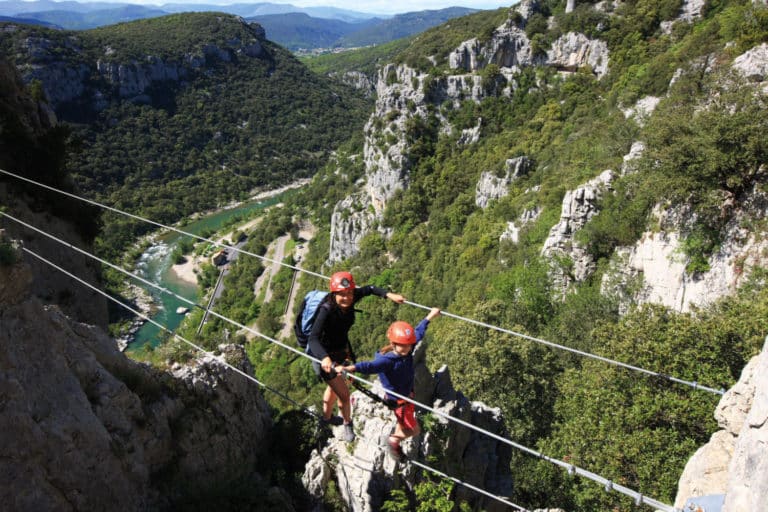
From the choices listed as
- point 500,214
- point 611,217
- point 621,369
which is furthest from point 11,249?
point 500,214

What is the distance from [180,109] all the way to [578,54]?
115593 mm

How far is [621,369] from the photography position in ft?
45.1

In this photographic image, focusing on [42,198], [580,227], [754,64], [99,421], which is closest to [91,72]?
[42,198]

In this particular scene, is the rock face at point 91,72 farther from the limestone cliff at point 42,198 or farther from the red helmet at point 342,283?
the red helmet at point 342,283

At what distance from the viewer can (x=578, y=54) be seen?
56.0 m

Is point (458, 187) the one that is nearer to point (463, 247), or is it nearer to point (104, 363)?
point (463, 247)

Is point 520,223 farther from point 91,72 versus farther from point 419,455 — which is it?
point 91,72

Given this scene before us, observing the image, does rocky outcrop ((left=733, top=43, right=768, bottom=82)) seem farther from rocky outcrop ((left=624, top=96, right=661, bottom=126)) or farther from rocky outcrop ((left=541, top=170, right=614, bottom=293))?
rocky outcrop ((left=541, top=170, right=614, bottom=293))

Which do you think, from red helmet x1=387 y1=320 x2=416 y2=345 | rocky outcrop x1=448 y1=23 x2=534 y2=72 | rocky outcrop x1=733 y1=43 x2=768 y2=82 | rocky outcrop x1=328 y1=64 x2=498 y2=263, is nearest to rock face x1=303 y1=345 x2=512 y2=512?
red helmet x1=387 y1=320 x2=416 y2=345

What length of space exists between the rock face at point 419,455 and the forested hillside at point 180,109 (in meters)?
85.4

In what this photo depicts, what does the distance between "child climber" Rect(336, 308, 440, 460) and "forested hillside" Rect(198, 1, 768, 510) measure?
861cm

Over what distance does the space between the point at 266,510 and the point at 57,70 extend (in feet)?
445

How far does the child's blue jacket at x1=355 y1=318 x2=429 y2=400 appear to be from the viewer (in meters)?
6.05

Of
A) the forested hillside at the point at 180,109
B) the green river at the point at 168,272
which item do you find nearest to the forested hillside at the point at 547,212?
the forested hillside at the point at 180,109
